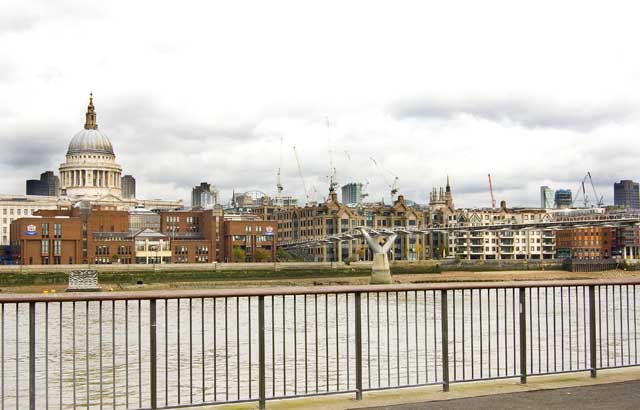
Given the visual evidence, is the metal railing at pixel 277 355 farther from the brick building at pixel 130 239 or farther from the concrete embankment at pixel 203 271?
the brick building at pixel 130 239

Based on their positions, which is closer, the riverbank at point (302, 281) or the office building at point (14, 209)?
the riverbank at point (302, 281)

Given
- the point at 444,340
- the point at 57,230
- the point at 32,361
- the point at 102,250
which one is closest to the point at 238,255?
the point at 102,250

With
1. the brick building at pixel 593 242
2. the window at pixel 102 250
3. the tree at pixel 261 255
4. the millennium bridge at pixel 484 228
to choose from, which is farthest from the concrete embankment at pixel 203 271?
the brick building at pixel 593 242

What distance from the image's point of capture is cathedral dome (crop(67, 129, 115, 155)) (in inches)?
7525

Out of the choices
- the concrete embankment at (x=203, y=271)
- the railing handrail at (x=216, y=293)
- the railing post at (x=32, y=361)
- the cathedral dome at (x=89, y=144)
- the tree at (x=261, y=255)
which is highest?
the cathedral dome at (x=89, y=144)

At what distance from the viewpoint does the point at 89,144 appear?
192 metres

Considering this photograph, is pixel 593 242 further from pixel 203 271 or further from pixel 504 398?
pixel 504 398

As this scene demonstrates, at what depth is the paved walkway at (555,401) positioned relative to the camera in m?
10.0

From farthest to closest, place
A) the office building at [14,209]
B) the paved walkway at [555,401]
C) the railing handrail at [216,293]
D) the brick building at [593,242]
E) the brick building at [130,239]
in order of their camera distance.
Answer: the office building at [14,209] → the brick building at [593,242] → the brick building at [130,239] → the paved walkway at [555,401] → the railing handrail at [216,293]

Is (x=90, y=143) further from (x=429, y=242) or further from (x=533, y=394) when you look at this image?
(x=533, y=394)

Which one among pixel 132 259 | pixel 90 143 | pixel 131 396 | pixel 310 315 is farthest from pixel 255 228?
pixel 131 396

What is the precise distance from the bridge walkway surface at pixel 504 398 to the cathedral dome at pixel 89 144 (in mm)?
187066

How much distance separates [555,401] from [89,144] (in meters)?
190

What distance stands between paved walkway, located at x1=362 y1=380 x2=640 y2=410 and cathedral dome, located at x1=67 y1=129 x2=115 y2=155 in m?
188
